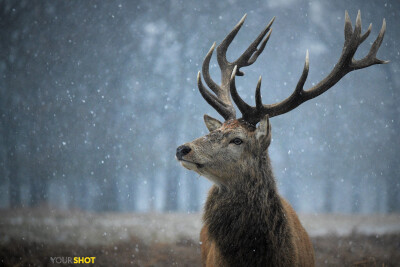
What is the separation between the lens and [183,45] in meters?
11.9

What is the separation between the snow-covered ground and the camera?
6.34 m

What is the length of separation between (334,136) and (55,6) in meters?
9.55

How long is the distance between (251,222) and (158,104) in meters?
9.62

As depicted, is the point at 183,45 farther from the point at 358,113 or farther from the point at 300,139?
the point at 358,113

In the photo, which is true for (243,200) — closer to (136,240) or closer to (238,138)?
(238,138)

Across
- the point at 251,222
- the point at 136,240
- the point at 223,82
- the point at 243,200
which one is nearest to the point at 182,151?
the point at 243,200

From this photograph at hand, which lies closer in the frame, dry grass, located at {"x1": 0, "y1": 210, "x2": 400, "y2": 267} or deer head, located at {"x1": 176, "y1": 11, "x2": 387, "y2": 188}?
deer head, located at {"x1": 176, "y1": 11, "x2": 387, "y2": 188}

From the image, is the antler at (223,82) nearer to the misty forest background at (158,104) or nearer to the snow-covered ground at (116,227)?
the snow-covered ground at (116,227)

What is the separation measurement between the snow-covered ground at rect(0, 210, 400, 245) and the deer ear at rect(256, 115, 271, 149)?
372 centimetres

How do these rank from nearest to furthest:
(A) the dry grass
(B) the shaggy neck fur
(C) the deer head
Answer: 1. (B) the shaggy neck fur
2. (C) the deer head
3. (A) the dry grass

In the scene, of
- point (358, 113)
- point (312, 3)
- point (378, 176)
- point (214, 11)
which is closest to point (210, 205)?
point (378, 176)

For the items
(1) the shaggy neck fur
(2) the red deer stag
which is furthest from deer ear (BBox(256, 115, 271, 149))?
(1) the shaggy neck fur

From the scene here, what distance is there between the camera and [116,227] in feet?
22.5

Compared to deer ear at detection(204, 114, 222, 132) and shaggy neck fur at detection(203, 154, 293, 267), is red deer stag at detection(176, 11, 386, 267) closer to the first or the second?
shaggy neck fur at detection(203, 154, 293, 267)
